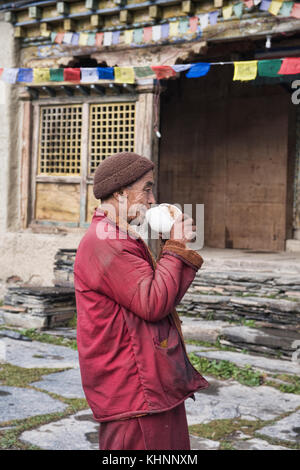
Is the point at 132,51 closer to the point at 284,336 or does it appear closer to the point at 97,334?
the point at 284,336

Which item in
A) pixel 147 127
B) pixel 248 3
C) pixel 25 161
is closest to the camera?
pixel 248 3

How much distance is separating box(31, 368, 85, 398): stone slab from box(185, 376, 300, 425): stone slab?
3.28 ft

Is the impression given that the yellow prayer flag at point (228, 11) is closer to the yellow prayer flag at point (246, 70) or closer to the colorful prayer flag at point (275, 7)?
the colorful prayer flag at point (275, 7)

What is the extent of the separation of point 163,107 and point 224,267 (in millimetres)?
4506

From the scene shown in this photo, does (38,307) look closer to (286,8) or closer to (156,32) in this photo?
(156,32)

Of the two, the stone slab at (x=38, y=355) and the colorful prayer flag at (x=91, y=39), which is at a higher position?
the colorful prayer flag at (x=91, y=39)

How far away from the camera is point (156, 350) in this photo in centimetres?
239

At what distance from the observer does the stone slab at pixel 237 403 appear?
5.00 metres

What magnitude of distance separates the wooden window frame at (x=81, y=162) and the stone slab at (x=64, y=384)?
4.07 metres

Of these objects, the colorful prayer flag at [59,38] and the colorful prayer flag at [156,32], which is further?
the colorful prayer flag at [59,38]

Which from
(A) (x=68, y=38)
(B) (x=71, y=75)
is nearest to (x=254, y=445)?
(B) (x=71, y=75)

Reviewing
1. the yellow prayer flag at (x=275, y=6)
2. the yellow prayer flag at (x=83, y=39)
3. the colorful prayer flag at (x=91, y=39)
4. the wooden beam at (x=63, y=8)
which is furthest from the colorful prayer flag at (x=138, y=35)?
the yellow prayer flag at (x=275, y=6)

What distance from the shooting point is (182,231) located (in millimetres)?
2506

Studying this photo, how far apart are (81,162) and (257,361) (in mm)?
4893
